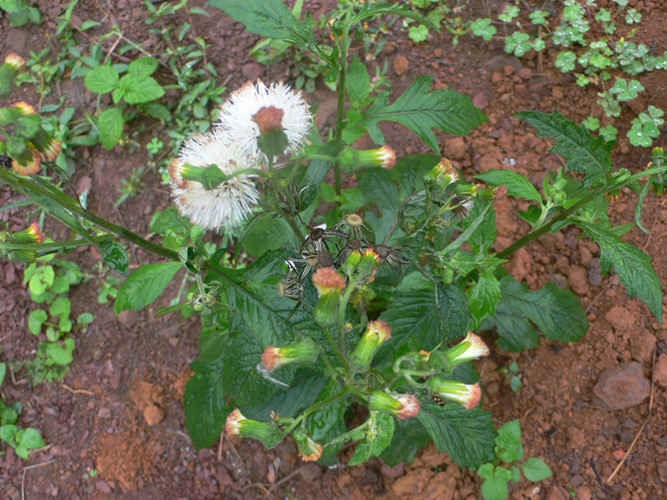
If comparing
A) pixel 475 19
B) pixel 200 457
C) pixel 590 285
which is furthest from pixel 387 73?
pixel 200 457

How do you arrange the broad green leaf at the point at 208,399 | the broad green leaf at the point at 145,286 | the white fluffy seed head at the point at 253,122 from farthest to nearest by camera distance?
the broad green leaf at the point at 208,399 → the broad green leaf at the point at 145,286 → the white fluffy seed head at the point at 253,122

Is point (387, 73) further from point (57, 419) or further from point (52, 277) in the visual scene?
point (57, 419)

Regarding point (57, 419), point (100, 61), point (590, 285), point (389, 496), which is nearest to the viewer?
point (389, 496)

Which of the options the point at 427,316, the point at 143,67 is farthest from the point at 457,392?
the point at 143,67

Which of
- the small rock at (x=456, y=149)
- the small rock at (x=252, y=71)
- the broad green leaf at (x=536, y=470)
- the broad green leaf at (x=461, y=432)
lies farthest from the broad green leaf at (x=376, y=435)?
the small rock at (x=252, y=71)

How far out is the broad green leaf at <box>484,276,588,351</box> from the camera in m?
2.10

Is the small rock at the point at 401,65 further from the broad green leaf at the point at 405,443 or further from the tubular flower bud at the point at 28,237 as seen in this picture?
the tubular flower bud at the point at 28,237

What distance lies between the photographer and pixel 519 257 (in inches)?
94.7

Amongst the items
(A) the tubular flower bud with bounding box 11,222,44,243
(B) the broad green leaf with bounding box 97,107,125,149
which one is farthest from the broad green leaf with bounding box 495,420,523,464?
(B) the broad green leaf with bounding box 97,107,125,149

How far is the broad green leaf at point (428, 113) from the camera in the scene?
176 centimetres

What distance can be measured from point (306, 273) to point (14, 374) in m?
2.04

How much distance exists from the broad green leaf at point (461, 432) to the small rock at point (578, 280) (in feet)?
2.71

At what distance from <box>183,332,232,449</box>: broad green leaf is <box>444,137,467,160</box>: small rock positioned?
1.35 meters

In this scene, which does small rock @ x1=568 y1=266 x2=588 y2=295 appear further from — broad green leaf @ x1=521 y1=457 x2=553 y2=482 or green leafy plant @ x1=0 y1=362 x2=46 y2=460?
green leafy plant @ x1=0 y1=362 x2=46 y2=460
